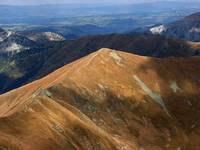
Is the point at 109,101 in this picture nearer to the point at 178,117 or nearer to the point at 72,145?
the point at 178,117

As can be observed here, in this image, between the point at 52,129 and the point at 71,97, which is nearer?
the point at 52,129

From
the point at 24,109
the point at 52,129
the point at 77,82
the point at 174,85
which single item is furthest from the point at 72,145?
the point at 174,85

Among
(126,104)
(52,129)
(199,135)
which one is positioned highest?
(52,129)

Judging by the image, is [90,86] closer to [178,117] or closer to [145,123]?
[145,123]

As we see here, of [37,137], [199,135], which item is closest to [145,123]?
[199,135]

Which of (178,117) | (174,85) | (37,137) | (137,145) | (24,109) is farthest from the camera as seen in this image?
(174,85)

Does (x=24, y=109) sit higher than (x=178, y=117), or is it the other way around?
(x=24, y=109)

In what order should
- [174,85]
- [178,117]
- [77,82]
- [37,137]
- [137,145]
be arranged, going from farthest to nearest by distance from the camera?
[174,85], [178,117], [77,82], [137,145], [37,137]
